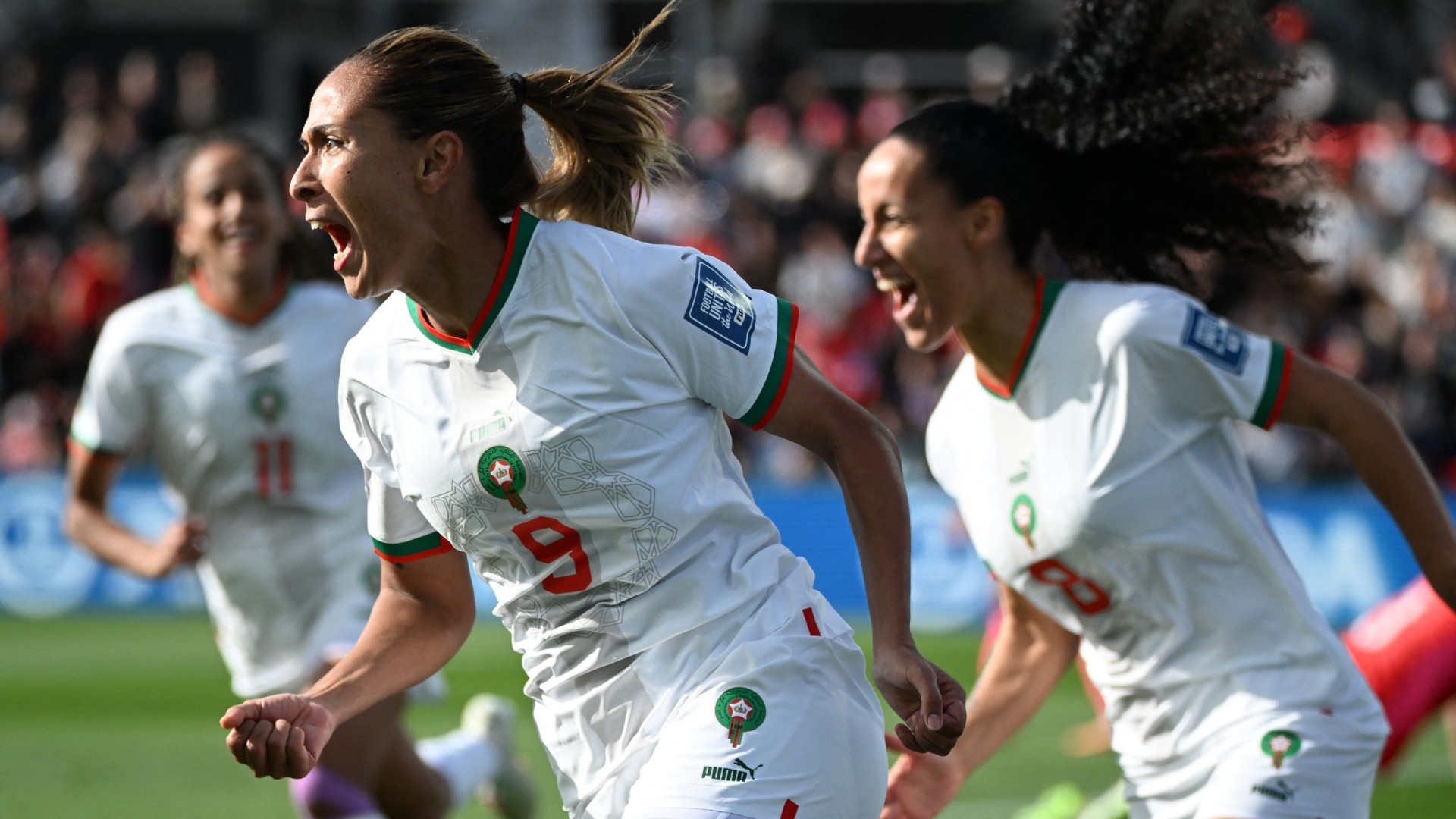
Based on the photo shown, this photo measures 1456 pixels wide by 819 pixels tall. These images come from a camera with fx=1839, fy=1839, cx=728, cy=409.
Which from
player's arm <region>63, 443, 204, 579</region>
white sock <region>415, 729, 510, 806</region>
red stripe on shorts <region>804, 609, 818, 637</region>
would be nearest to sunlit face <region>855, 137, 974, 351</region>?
red stripe on shorts <region>804, 609, 818, 637</region>

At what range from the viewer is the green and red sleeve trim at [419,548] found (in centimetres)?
356

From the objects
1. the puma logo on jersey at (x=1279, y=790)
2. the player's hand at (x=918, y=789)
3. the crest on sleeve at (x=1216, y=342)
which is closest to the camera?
the puma logo on jersey at (x=1279, y=790)

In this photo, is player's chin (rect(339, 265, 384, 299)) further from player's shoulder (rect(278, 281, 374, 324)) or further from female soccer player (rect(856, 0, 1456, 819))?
player's shoulder (rect(278, 281, 374, 324))

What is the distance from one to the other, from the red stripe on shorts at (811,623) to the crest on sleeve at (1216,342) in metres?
1.10

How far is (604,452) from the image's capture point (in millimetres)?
3215

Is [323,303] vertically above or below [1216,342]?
below

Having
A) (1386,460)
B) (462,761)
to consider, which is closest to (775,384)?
(1386,460)

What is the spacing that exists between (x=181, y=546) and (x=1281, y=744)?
308cm

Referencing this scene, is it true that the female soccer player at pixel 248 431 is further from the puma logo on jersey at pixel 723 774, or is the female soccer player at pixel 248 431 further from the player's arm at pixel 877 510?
the player's arm at pixel 877 510

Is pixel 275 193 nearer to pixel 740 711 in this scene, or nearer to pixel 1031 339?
pixel 1031 339

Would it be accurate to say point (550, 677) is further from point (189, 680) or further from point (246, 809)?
point (189, 680)

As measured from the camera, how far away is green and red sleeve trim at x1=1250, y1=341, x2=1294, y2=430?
12.8 ft

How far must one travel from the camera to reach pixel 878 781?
10.9ft

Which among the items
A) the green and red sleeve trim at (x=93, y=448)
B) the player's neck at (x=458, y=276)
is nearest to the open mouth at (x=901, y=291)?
the player's neck at (x=458, y=276)
